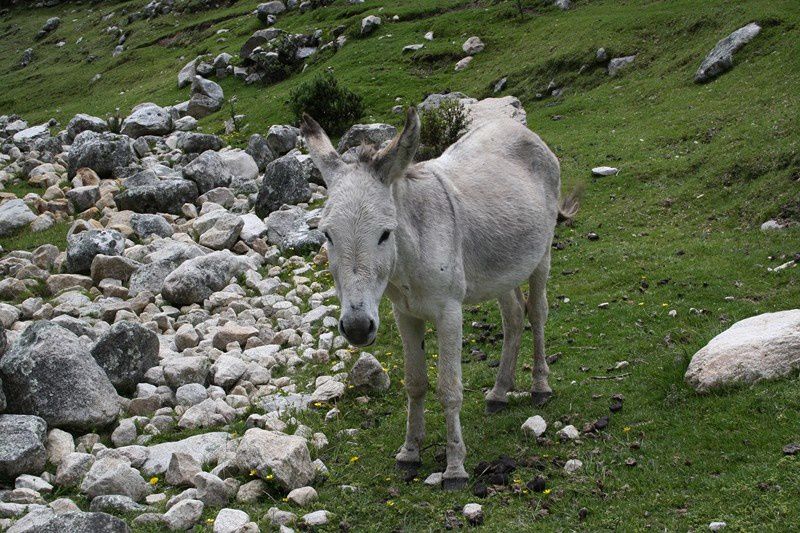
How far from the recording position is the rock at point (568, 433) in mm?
7426

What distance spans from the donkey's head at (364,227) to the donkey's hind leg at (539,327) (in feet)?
9.09

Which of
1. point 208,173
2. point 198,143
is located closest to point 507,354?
point 208,173

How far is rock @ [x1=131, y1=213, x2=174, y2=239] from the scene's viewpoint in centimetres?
1659

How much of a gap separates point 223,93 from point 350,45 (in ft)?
19.3

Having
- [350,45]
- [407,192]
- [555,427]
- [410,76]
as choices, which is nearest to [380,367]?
[555,427]

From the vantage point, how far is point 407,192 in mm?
6754

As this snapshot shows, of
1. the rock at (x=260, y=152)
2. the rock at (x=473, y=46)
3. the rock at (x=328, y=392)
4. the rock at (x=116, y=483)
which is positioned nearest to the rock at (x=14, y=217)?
the rock at (x=260, y=152)

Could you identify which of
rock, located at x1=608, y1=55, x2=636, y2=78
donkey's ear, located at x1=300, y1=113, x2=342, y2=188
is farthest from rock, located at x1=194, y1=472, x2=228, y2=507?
rock, located at x1=608, y1=55, x2=636, y2=78

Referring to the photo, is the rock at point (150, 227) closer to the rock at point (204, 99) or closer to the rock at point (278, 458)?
the rock at point (278, 458)

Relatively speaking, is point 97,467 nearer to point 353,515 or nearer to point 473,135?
point 353,515

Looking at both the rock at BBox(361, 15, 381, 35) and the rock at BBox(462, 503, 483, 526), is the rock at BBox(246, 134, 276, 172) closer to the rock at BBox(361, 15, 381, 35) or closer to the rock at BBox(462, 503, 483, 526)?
the rock at BBox(361, 15, 381, 35)

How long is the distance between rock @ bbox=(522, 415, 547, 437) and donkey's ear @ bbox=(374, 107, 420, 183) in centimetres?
292

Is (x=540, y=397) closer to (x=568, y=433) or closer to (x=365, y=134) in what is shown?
(x=568, y=433)

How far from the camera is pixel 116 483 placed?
7148 mm
